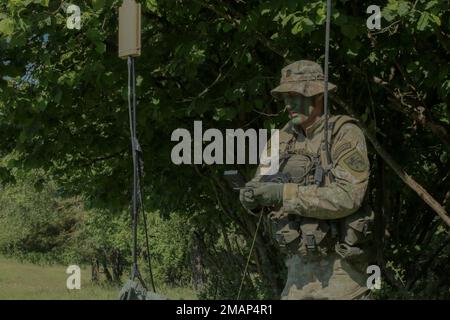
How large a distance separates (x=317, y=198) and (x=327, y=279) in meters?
0.54

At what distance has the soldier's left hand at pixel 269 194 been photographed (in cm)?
488

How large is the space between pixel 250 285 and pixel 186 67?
220 inches

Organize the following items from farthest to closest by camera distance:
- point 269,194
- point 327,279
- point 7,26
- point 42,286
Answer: point 42,286 → point 7,26 → point 327,279 → point 269,194

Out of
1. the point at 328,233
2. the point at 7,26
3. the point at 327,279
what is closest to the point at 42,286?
the point at 7,26

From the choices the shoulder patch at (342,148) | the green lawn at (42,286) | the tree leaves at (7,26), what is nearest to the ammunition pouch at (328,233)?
the shoulder patch at (342,148)

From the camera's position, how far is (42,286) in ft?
84.6

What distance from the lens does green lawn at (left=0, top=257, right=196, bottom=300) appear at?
67.3 ft

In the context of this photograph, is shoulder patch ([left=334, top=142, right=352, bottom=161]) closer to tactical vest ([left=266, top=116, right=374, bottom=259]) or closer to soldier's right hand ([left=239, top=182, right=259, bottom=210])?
tactical vest ([left=266, top=116, right=374, bottom=259])

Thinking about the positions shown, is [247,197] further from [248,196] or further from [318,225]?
[318,225]

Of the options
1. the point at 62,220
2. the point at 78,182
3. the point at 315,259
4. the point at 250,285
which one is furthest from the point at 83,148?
the point at 62,220

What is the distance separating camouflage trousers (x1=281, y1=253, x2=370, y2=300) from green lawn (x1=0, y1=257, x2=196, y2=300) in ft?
45.8

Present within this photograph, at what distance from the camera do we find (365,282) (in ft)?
17.1

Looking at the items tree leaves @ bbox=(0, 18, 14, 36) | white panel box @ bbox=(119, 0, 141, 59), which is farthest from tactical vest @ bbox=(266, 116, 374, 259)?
tree leaves @ bbox=(0, 18, 14, 36)
